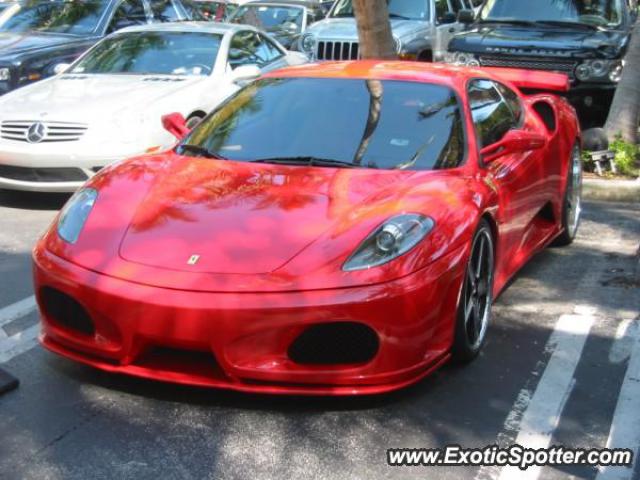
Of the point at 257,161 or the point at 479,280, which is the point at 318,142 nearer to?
the point at 257,161

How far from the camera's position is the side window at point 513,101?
6.30 meters

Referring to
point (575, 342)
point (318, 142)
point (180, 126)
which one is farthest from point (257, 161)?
point (575, 342)

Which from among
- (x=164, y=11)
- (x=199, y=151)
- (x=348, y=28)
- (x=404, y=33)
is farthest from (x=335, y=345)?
(x=348, y=28)

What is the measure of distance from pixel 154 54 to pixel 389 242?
5.93 m

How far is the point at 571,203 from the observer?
277 inches

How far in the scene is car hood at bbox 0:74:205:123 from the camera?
819cm

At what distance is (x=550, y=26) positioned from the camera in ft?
37.1

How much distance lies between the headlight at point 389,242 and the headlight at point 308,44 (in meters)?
10.5

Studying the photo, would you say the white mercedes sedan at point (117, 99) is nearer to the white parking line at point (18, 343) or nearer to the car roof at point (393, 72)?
the car roof at point (393, 72)

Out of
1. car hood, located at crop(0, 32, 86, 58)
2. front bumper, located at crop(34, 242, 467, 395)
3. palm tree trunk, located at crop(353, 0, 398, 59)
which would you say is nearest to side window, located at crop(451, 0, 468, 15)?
palm tree trunk, located at crop(353, 0, 398, 59)

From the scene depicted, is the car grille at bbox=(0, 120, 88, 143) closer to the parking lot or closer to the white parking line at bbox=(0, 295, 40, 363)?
the white parking line at bbox=(0, 295, 40, 363)

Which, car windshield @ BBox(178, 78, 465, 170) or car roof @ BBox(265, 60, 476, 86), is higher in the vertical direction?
car roof @ BBox(265, 60, 476, 86)

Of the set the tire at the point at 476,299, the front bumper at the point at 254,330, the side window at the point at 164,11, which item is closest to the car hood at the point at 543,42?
the side window at the point at 164,11

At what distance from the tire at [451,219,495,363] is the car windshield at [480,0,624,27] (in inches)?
279
